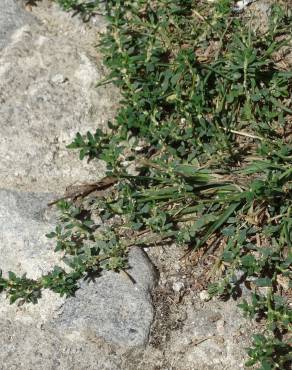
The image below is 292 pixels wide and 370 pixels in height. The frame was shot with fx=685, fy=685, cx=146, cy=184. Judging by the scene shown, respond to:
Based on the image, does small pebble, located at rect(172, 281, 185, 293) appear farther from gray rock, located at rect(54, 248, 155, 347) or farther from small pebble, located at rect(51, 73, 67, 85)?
small pebble, located at rect(51, 73, 67, 85)

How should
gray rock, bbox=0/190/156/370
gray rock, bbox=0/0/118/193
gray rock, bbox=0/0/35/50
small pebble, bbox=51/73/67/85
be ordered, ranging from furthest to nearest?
1. gray rock, bbox=0/0/35/50
2. small pebble, bbox=51/73/67/85
3. gray rock, bbox=0/0/118/193
4. gray rock, bbox=0/190/156/370

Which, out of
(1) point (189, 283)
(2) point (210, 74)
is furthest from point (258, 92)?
(1) point (189, 283)

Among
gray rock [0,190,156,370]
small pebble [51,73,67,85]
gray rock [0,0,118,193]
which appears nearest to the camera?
gray rock [0,190,156,370]

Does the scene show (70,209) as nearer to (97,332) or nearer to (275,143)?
(97,332)

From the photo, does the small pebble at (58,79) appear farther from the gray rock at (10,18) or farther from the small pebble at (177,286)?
the small pebble at (177,286)

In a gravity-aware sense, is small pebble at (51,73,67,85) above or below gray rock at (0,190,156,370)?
above

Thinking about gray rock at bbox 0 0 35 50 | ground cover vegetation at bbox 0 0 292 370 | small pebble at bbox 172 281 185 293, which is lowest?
small pebble at bbox 172 281 185 293

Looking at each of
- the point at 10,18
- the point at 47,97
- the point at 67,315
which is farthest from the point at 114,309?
the point at 10,18

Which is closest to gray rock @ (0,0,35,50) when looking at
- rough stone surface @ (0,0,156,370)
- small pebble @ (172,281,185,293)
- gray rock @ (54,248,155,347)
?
rough stone surface @ (0,0,156,370)

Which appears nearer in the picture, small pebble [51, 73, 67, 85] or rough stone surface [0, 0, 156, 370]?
rough stone surface [0, 0, 156, 370]
